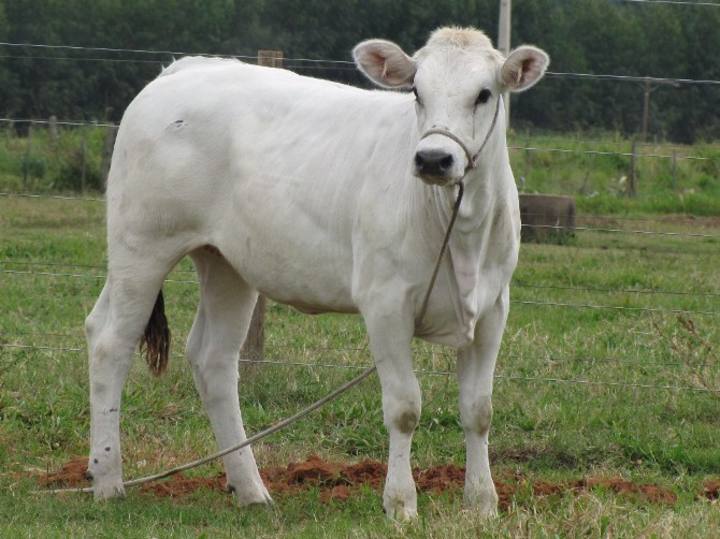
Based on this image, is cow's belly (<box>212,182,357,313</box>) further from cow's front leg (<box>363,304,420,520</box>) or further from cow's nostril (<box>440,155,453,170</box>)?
cow's nostril (<box>440,155,453,170</box>)

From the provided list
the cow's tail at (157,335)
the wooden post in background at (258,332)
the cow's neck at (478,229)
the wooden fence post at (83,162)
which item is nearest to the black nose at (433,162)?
the cow's neck at (478,229)

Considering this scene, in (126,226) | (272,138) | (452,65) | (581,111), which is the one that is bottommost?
(581,111)

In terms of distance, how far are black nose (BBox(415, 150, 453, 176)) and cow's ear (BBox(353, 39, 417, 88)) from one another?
2.29 feet

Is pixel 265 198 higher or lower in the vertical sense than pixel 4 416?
higher

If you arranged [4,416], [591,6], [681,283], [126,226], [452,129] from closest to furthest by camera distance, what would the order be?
[452,129], [126,226], [4,416], [681,283], [591,6]

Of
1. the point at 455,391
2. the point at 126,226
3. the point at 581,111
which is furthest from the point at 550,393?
the point at 581,111

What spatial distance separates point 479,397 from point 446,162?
132 cm

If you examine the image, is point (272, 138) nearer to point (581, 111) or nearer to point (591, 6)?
point (581, 111)

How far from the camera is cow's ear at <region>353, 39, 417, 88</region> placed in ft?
20.0

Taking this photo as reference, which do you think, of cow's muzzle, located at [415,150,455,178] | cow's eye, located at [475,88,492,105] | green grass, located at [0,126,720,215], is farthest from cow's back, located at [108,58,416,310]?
green grass, located at [0,126,720,215]

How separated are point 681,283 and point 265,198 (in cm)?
751

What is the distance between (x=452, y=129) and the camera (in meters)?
5.73

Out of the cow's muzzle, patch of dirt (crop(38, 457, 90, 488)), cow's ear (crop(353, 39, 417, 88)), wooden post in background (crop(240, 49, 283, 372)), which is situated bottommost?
patch of dirt (crop(38, 457, 90, 488))

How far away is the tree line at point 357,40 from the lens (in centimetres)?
1861
